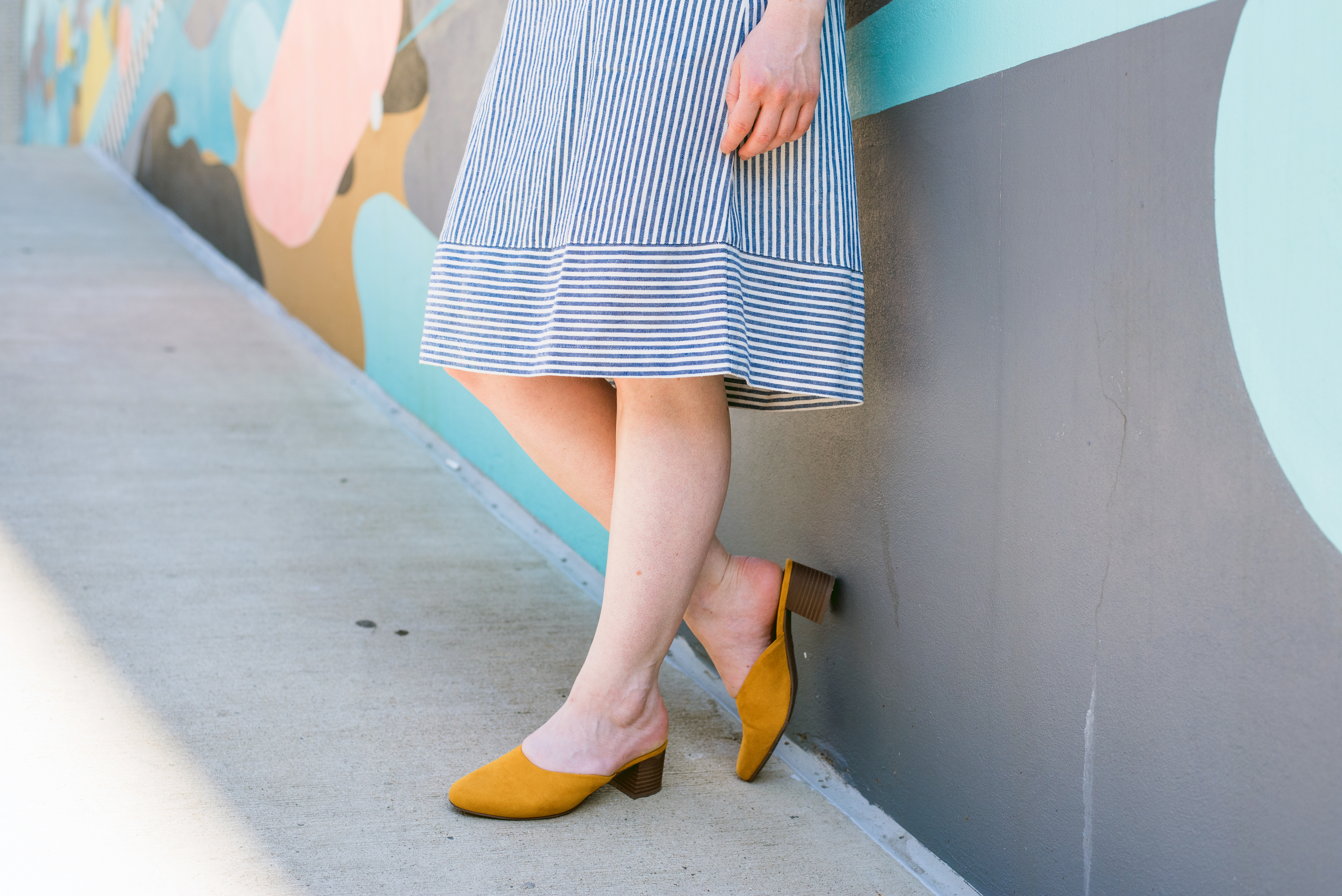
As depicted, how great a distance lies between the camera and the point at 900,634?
1043mm

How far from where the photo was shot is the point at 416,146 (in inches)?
94.7

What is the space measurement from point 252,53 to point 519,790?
11.2ft

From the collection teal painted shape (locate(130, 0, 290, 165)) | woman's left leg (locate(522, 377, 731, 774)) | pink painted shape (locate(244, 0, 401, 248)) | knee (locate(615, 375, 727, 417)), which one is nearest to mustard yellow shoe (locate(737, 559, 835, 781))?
woman's left leg (locate(522, 377, 731, 774))

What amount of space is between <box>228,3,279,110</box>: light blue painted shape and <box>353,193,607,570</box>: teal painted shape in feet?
3.86

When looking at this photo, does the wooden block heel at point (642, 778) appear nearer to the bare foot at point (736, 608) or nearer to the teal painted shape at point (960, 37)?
the bare foot at point (736, 608)

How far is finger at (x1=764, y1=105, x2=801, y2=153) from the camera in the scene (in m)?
0.90

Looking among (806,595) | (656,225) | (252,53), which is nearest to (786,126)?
(656,225)

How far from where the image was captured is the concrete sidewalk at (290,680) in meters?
0.96

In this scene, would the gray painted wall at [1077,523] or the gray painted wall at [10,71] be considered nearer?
the gray painted wall at [1077,523]

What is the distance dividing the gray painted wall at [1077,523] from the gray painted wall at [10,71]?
13933 millimetres

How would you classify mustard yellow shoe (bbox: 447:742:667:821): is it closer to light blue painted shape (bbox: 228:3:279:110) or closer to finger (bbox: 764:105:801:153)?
finger (bbox: 764:105:801:153)

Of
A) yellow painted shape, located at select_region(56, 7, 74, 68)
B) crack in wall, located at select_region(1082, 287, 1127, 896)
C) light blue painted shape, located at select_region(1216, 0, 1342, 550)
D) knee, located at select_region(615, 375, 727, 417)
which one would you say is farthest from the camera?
yellow painted shape, located at select_region(56, 7, 74, 68)

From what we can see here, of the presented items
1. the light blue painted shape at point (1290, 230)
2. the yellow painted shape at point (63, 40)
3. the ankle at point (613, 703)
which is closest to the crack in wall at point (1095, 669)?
the light blue painted shape at point (1290, 230)

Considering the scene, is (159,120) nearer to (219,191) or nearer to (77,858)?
(219,191)
